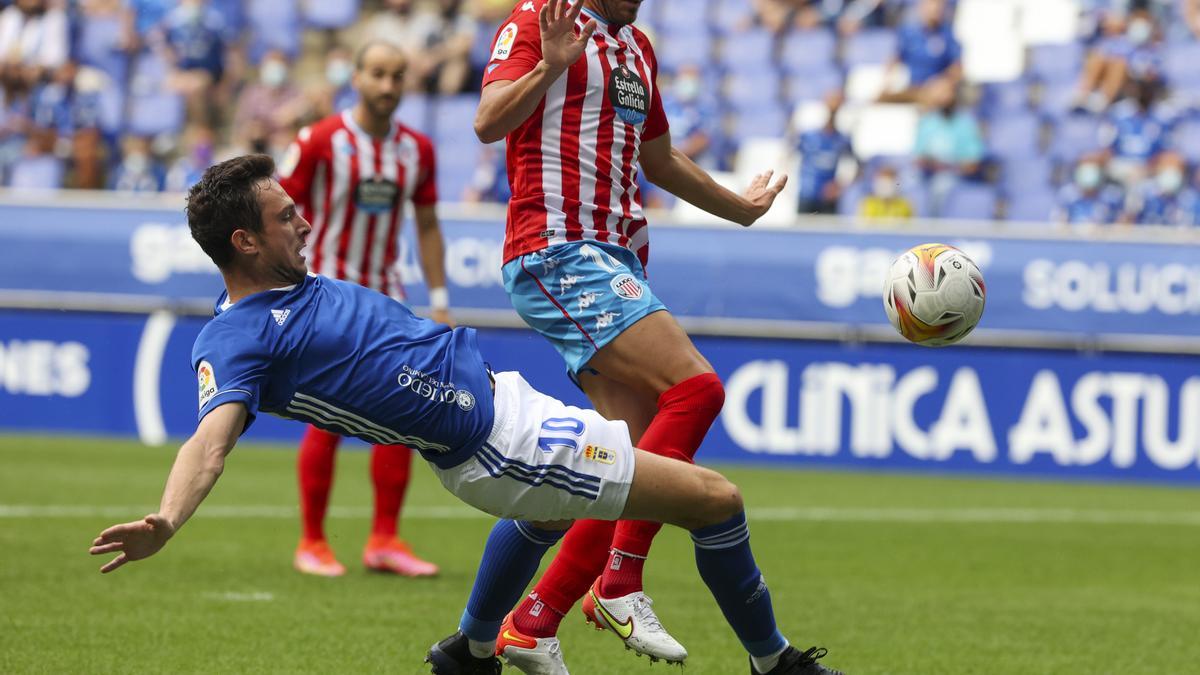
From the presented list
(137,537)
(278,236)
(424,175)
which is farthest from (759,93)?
(137,537)

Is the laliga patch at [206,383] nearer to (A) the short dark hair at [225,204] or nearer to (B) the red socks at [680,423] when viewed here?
(A) the short dark hair at [225,204]

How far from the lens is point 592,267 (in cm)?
533

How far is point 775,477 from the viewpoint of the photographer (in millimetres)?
13523

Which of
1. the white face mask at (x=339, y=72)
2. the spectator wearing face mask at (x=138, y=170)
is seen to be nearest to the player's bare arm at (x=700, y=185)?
the spectator wearing face mask at (x=138, y=170)

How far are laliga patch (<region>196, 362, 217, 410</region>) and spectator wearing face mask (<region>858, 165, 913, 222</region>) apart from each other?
11638 mm

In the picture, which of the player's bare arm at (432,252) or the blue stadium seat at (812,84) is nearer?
the player's bare arm at (432,252)

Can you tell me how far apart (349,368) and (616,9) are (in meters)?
1.75

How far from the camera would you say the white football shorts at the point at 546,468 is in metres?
4.56

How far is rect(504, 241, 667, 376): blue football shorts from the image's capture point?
5234mm

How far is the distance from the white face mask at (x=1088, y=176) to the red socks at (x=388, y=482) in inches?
389

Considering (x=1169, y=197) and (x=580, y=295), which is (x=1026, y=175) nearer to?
(x=1169, y=197)

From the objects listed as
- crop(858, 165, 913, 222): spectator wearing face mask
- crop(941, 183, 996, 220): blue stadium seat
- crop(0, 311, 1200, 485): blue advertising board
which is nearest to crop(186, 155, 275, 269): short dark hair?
crop(0, 311, 1200, 485): blue advertising board

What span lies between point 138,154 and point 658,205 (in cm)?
545

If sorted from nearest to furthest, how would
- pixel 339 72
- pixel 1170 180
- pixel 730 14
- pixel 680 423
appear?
1. pixel 680 423
2. pixel 1170 180
3. pixel 339 72
4. pixel 730 14
